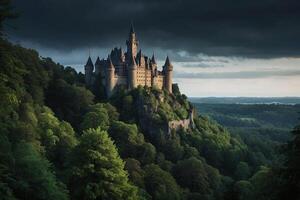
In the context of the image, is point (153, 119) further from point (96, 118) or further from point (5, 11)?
point (5, 11)

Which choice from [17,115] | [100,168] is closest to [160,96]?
[17,115]

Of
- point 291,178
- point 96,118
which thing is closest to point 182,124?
point 96,118

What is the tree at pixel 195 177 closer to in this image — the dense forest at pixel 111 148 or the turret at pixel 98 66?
the dense forest at pixel 111 148

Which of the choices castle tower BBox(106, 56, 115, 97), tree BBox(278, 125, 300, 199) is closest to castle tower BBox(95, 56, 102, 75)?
castle tower BBox(106, 56, 115, 97)

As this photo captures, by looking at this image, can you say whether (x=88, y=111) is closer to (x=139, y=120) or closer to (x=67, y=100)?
(x=67, y=100)

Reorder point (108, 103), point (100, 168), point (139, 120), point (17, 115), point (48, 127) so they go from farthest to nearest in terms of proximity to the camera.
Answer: point (139, 120) → point (108, 103) → point (48, 127) → point (17, 115) → point (100, 168)

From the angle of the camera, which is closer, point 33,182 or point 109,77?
point 33,182

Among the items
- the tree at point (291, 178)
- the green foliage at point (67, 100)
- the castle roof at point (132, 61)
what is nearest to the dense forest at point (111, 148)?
the tree at point (291, 178)
